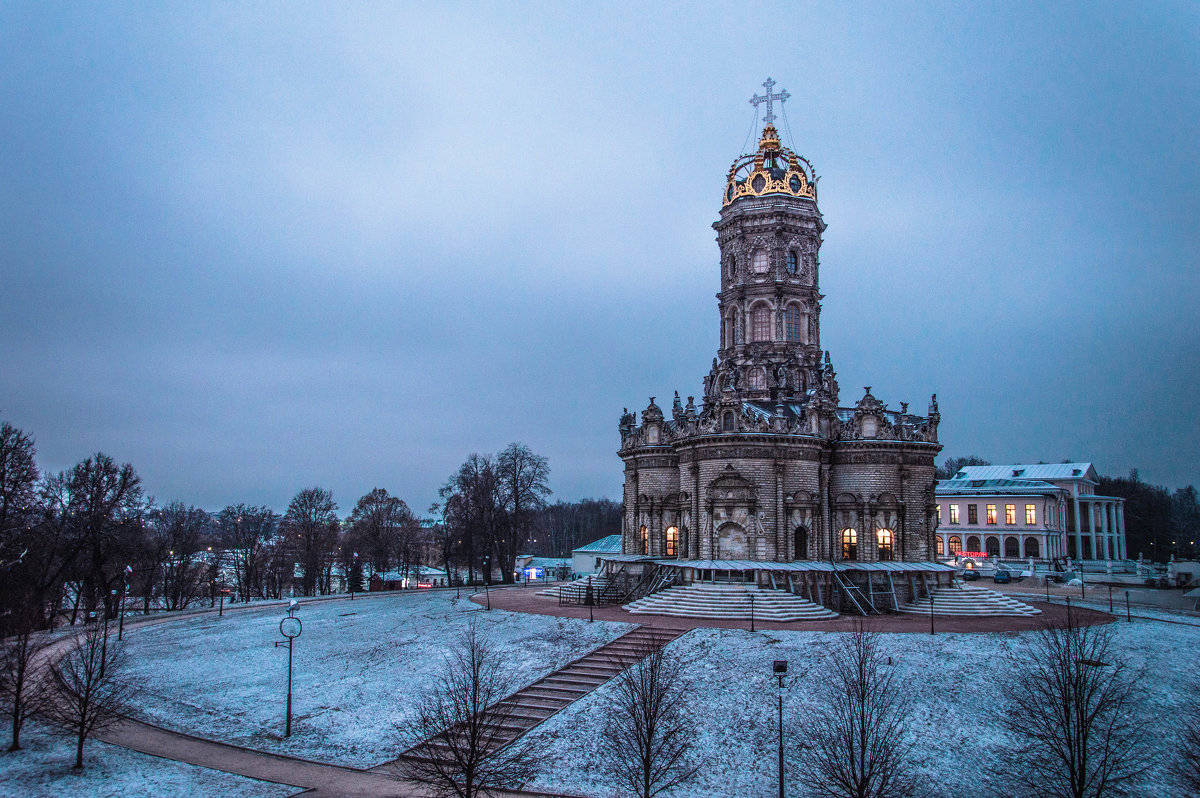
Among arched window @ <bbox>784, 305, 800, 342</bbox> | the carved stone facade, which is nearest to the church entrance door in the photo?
the carved stone facade

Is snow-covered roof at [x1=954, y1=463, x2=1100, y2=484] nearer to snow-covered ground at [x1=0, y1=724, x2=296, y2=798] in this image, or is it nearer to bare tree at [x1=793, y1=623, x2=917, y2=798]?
bare tree at [x1=793, y1=623, x2=917, y2=798]

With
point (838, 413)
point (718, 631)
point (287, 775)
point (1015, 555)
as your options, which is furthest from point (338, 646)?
point (1015, 555)

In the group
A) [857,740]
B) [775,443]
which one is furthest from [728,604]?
[857,740]

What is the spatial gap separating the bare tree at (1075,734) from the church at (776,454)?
1640cm

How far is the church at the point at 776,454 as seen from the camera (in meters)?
39.5

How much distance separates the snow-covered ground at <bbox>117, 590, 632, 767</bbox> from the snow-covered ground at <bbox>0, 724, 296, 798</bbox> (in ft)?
7.42

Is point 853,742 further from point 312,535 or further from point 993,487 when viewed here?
point 993,487

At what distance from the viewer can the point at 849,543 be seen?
137 ft

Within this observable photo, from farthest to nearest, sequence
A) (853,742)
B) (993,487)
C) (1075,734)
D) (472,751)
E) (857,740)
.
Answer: (993,487)
(857,740)
(853,742)
(1075,734)
(472,751)

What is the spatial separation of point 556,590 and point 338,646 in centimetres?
1732

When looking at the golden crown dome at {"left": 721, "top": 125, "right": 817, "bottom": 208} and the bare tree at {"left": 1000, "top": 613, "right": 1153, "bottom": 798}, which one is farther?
the golden crown dome at {"left": 721, "top": 125, "right": 817, "bottom": 208}

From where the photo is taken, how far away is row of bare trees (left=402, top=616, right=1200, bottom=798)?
56.0 feet

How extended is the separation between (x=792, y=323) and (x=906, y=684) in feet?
93.2

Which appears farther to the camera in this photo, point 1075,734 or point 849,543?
point 849,543
